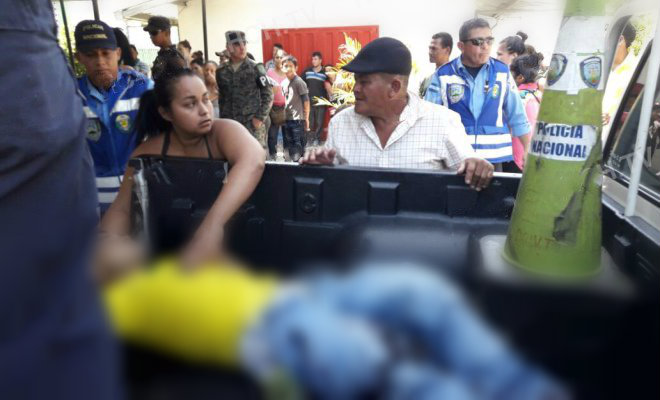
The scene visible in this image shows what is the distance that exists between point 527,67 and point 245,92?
2.75 metres

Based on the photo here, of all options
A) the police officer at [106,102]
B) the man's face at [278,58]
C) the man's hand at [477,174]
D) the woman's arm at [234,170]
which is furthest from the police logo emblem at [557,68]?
the man's face at [278,58]

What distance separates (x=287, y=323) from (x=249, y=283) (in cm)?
12

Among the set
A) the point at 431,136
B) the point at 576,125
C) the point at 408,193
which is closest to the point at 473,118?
the point at 431,136

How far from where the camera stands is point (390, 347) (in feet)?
1.87

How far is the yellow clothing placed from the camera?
0.57m

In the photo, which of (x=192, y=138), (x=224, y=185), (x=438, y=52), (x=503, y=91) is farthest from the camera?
(x=438, y=52)

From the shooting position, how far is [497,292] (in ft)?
2.36

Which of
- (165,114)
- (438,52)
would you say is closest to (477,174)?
(165,114)

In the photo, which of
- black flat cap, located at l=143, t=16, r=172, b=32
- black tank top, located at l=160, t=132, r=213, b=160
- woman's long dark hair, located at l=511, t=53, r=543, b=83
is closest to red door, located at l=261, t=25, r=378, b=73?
woman's long dark hair, located at l=511, t=53, r=543, b=83

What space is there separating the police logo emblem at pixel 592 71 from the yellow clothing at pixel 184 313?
38.3 inches

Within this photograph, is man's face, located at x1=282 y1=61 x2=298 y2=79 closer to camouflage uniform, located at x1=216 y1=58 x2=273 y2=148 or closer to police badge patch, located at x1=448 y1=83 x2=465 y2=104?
camouflage uniform, located at x1=216 y1=58 x2=273 y2=148

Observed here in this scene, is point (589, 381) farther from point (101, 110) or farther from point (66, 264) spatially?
point (101, 110)

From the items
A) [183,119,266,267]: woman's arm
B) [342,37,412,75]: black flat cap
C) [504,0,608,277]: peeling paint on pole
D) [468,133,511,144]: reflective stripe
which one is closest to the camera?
[504,0,608,277]: peeling paint on pole

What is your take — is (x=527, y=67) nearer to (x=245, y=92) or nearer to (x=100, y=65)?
(x=245, y=92)
